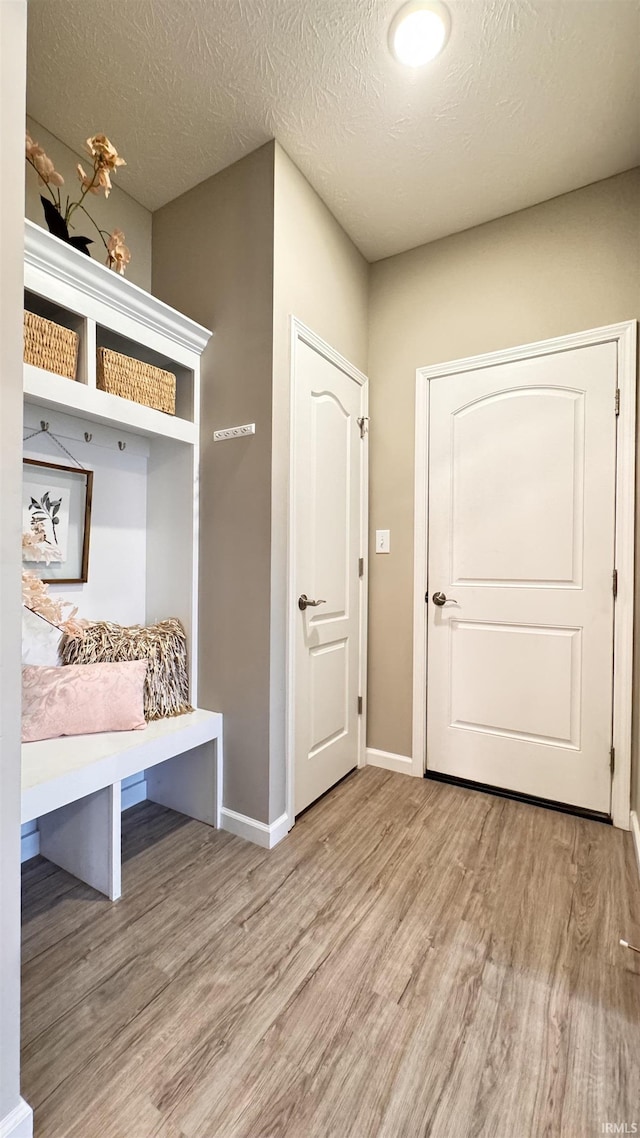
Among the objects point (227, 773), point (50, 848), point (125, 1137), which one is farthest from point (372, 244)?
point (125, 1137)

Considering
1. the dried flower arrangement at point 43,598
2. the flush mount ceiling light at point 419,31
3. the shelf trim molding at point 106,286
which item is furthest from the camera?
the dried flower arrangement at point 43,598

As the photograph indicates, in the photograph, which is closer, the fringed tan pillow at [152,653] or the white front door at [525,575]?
the fringed tan pillow at [152,653]

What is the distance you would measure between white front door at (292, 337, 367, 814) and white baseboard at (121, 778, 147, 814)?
2.51ft

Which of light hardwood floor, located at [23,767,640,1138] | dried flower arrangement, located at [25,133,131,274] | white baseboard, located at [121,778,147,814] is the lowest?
light hardwood floor, located at [23,767,640,1138]

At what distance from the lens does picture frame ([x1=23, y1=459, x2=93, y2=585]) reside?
68.4 inches

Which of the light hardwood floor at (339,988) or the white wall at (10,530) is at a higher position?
the white wall at (10,530)

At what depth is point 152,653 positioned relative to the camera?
191 cm

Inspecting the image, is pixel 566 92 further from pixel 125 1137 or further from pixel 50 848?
pixel 50 848

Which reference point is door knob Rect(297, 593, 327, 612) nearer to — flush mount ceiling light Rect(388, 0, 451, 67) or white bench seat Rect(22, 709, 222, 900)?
white bench seat Rect(22, 709, 222, 900)

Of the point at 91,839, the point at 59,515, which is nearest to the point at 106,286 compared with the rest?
the point at 59,515

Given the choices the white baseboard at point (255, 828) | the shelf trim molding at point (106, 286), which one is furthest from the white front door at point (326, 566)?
the shelf trim molding at point (106, 286)

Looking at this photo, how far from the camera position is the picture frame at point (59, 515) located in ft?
5.70

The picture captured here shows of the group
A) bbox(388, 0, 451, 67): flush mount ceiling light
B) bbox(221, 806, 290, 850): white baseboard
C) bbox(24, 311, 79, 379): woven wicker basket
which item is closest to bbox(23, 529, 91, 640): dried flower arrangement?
bbox(24, 311, 79, 379): woven wicker basket

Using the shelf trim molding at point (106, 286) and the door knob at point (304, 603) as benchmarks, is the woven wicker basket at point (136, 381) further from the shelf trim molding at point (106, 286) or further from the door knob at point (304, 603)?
the door knob at point (304, 603)
